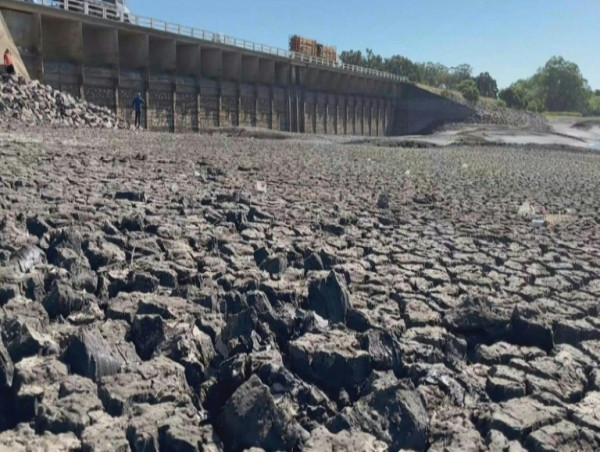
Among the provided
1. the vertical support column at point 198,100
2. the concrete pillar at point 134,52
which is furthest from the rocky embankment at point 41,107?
the vertical support column at point 198,100

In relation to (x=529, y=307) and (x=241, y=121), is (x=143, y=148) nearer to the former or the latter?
(x=529, y=307)

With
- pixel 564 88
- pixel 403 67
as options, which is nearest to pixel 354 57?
pixel 403 67

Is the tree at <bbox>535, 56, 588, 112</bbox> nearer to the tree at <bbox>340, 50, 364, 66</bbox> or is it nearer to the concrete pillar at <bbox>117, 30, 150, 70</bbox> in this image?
the tree at <bbox>340, 50, 364, 66</bbox>

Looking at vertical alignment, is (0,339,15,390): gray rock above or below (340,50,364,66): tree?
below

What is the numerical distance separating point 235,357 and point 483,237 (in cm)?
382

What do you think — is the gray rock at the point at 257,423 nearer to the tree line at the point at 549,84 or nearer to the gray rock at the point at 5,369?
the gray rock at the point at 5,369

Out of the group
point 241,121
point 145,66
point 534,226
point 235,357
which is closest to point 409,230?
point 534,226

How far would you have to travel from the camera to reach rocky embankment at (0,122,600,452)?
1966 mm

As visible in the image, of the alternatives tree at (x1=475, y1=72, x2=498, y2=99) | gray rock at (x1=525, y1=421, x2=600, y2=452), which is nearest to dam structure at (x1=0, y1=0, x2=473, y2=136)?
gray rock at (x1=525, y1=421, x2=600, y2=452)

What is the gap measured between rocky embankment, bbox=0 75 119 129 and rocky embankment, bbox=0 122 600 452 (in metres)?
12.3

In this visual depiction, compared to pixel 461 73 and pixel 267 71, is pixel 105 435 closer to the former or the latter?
pixel 267 71

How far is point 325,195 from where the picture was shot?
7.62 meters

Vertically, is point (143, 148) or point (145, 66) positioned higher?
point (145, 66)

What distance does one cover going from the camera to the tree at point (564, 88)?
110125mm
